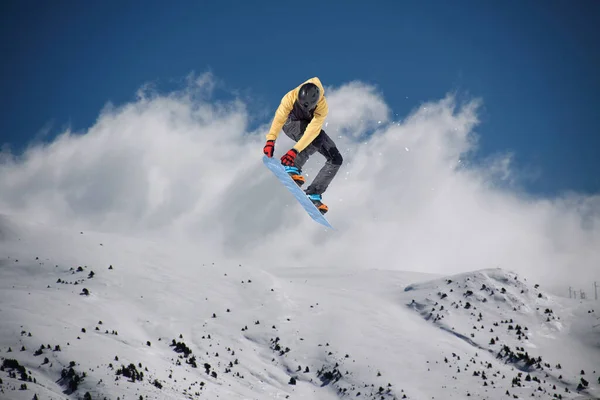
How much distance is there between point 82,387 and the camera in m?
34.5

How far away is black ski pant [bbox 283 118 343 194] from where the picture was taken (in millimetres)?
14969

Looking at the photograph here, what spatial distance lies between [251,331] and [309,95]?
51.4 metres

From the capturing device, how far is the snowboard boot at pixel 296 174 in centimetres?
1441

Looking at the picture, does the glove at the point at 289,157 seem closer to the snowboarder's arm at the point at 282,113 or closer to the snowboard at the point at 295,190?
the snowboard at the point at 295,190

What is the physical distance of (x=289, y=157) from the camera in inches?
546

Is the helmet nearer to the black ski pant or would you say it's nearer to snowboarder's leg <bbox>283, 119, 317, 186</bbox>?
snowboarder's leg <bbox>283, 119, 317, 186</bbox>

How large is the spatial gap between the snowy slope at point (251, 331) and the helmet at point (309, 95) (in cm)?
2714

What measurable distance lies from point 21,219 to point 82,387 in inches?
2138

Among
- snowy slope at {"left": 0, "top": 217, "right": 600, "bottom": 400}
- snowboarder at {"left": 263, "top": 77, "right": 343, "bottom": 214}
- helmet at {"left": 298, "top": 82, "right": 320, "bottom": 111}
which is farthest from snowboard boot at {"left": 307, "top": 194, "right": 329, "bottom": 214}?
snowy slope at {"left": 0, "top": 217, "right": 600, "bottom": 400}

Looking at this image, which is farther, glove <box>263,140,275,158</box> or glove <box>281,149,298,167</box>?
glove <box>263,140,275,158</box>

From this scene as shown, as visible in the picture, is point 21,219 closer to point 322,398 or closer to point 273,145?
point 322,398

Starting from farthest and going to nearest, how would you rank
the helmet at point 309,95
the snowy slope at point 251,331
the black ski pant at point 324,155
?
the snowy slope at point 251,331
the black ski pant at point 324,155
the helmet at point 309,95

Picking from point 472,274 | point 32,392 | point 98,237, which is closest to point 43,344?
point 32,392

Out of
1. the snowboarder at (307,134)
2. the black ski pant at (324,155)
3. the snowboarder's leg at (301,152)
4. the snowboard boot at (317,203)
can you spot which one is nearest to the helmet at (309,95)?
the snowboarder at (307,134)
